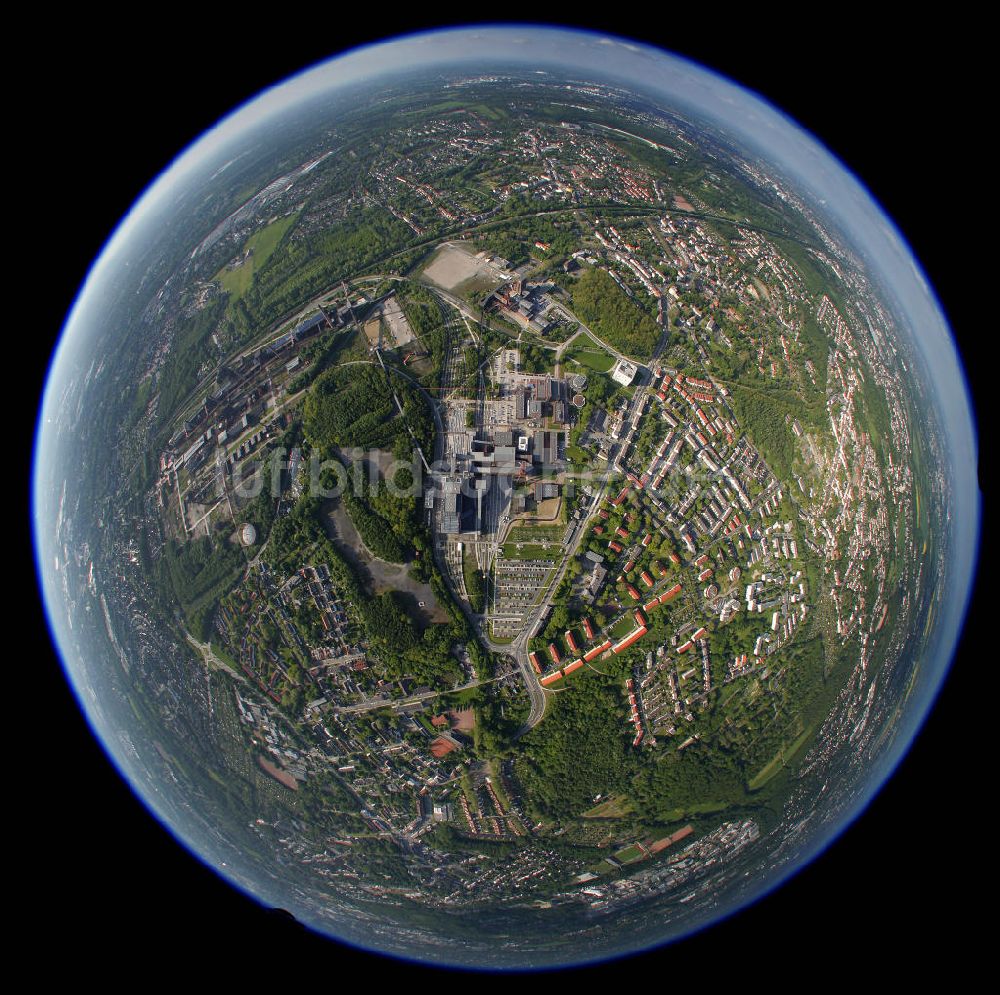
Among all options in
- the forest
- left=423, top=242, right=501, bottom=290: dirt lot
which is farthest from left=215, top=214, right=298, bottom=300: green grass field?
the forest

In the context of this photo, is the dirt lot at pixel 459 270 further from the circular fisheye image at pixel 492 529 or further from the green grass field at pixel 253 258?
the green grass field at pixel 253 258

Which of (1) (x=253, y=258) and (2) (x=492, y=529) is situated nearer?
(2) (x=492, y=529)

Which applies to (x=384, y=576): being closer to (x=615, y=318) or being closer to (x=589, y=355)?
(x=589, y=355)

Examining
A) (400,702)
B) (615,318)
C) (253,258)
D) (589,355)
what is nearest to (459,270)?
(589,355)

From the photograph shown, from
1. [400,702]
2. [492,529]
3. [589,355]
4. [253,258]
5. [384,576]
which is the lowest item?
[400,702]

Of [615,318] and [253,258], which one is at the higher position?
[253,258]

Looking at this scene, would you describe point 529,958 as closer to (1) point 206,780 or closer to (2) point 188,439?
(1) point 206,780

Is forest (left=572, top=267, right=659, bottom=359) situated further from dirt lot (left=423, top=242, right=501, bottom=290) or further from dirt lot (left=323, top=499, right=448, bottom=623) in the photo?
dirt lot (left=323, top=499, right=448, bottom=623)

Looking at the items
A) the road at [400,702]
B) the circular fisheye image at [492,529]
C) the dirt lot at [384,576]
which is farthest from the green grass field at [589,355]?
the road at [400,702]

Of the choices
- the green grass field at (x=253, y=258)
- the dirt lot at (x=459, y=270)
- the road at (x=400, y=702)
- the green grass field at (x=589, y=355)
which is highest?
the green grass field at (x=253, y=258)
